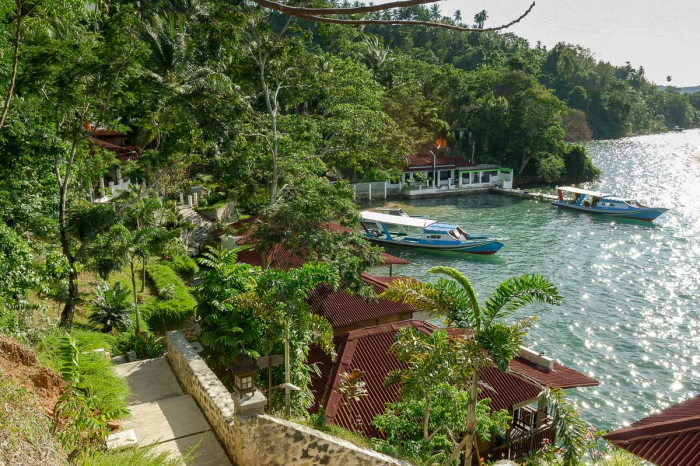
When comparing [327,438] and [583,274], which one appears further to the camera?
[583,274]

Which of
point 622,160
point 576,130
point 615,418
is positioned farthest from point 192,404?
point 576,130

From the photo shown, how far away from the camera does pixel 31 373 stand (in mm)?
6223

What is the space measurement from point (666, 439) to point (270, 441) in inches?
198

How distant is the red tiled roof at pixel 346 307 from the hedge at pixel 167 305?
10.9ft

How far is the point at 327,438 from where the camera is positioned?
272 inches

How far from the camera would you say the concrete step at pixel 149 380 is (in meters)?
8.52

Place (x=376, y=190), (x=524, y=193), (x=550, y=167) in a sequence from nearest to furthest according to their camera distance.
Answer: (x=376, y=190) < (x=524, y=193) < (x=550, y=167)

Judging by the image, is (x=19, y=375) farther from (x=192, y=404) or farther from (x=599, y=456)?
(x=599, y=456)

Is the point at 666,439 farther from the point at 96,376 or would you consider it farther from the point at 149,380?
the point at 149,380

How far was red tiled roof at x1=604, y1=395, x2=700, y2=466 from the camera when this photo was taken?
21.2 ft

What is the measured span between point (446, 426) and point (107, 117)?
966cm

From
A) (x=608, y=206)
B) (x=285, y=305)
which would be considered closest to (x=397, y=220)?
(x=608, y=206)

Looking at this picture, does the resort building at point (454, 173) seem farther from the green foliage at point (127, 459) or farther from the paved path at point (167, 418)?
the green foliage at point (127, 459)

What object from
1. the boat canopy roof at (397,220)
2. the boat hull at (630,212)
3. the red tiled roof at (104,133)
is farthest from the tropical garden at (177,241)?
the boat hull at (630,212)
